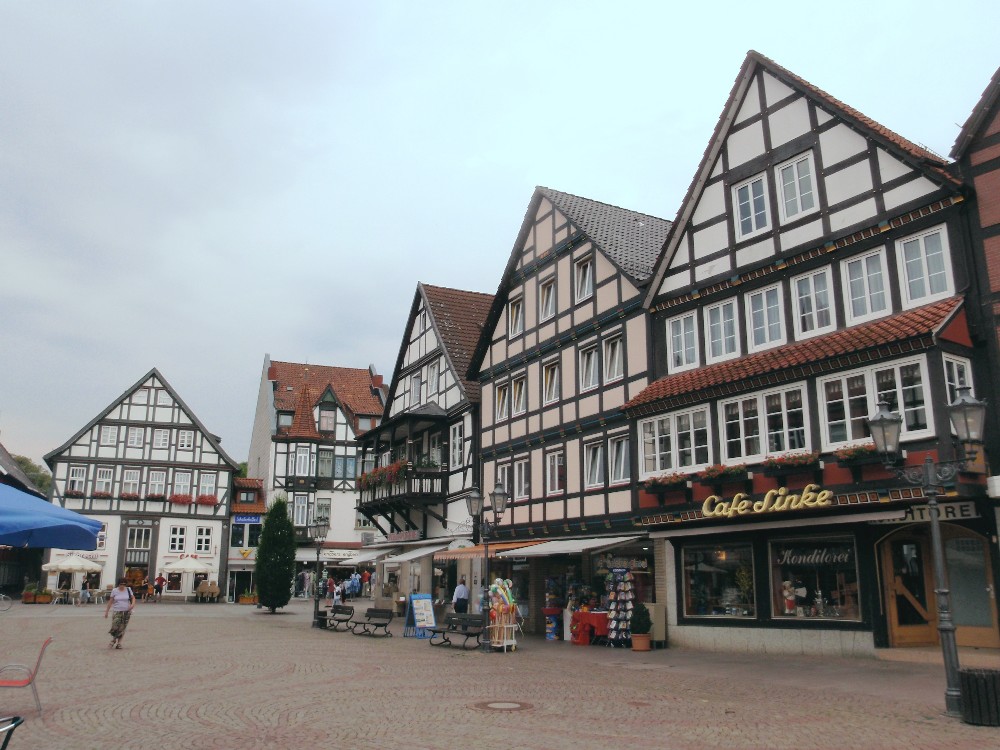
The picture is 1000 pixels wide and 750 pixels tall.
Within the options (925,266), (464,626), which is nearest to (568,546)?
(464,626)

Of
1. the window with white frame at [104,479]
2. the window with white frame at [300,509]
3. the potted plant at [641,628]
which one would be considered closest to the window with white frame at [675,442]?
the potted plant at [641,628]

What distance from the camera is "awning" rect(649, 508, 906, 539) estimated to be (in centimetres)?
1733

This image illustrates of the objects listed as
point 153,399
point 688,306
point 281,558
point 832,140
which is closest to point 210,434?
point 153,399

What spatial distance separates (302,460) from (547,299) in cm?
3886

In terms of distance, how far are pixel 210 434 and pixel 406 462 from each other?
95.8 feet

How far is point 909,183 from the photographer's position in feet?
61.0

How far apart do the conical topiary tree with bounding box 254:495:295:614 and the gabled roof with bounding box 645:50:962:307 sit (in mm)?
24663

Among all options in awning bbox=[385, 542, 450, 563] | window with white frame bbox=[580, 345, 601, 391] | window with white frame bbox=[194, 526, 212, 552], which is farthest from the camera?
window with white frame bbox=[194, 526, 212, 552]

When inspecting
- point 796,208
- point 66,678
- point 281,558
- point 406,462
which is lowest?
point 66,678

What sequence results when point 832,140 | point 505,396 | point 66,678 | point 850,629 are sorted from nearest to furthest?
1. point 66,678
2. point 850,629
3. point 832,140
4. point 505,396

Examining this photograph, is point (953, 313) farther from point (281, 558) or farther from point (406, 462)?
point (281, 558)

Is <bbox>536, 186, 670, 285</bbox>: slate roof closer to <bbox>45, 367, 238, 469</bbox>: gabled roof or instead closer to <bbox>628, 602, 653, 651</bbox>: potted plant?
<bbox>628, 602, 653, 651</bbox>: potted plant

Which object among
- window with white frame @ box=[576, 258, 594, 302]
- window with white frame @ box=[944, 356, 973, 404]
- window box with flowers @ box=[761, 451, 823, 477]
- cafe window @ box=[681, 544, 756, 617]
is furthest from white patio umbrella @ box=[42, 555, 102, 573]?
window with white frame @ box=[944, 356, 973, 404]

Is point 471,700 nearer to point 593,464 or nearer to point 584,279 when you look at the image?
point 593,464
